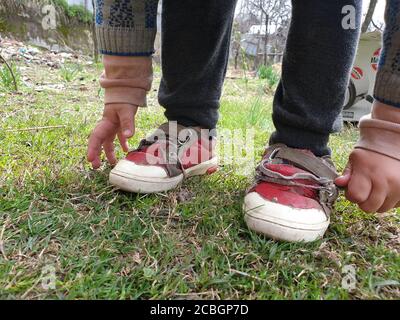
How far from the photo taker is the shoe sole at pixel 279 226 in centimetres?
64

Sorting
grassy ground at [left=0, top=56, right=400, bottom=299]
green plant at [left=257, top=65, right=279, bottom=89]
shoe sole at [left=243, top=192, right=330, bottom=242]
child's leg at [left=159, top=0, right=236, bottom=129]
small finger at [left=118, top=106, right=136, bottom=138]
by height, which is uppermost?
child's leg at [left=159, top=0, right=236, bottom=129]

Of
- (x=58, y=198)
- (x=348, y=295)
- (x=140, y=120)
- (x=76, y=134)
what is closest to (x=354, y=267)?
(x=348, y=295)

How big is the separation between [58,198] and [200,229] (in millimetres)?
308

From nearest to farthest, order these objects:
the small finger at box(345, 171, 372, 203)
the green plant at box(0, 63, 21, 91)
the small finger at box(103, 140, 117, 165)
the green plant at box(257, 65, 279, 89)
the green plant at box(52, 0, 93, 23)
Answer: the small finger at box(345, 171, 372, 203) → the small finger at box(103, 140, 117, 165) → the green plant at box(0, 63, 21, 91) → the green plant at box(257, 65, 279, 89) → the green plant at box(52, 0, 93, 23)

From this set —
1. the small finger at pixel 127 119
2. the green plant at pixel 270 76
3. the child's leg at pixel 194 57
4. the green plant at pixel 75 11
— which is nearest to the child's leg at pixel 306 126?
the child's leg at pixel 194 57

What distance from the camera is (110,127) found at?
0.85 metres

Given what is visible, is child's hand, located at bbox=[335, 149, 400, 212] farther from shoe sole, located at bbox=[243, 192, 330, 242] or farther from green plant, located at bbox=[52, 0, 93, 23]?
green plant, located at bbox=[52, 0, 93, 23]

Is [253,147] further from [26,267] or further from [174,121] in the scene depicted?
[26,267]

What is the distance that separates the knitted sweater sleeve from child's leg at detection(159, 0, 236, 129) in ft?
0.21

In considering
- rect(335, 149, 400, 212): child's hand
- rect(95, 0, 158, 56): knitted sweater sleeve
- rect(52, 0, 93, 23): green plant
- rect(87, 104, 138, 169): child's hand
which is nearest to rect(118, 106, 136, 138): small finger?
rect(87, 104, 138, 169): child's hand

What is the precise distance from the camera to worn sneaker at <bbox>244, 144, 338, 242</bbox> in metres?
0.65

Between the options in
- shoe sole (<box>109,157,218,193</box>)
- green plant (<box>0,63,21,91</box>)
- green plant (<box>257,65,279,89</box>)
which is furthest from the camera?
green plant (<box>257,65,279,89</box>)

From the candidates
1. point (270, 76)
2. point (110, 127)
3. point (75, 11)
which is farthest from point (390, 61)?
point (75, 11)

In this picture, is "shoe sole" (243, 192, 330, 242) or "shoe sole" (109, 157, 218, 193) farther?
"shoe sole" (109, 157, 218, 193)
